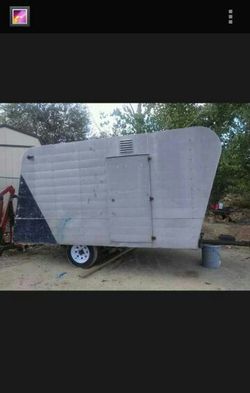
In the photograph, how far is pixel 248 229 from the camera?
1124 centimetres

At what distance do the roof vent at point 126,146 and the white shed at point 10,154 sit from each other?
5.71 metres

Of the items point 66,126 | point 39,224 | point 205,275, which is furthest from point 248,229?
point 66,126

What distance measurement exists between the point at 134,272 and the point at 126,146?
2521 millimetres

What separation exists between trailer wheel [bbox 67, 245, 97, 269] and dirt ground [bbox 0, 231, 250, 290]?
18 cm

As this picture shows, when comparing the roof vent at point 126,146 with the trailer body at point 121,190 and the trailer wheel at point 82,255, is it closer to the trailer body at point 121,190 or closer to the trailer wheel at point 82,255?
the trailer body at point 121,190

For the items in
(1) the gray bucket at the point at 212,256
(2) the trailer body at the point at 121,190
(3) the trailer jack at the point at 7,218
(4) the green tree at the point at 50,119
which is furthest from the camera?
(4) the green tree at the point at 50,119

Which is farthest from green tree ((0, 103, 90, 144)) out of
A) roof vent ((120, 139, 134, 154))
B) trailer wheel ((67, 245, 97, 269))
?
roof vent ((120, 139, 134, 154))

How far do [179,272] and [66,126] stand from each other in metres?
16.0

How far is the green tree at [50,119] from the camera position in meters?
19.8

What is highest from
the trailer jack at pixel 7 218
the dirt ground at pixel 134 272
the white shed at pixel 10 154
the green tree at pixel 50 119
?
the green tree at pixel 50 119

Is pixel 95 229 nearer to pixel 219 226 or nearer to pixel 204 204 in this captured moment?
pixel 204 204

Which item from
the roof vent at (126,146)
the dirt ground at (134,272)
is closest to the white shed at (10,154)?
the dirt ground at (134,272)

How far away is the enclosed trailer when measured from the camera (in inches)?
220
